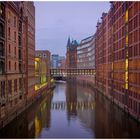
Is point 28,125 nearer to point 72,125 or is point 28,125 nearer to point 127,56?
point 72,125

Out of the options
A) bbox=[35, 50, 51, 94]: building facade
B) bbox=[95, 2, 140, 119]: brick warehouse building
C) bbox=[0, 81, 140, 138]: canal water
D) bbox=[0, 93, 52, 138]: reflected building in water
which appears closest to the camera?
bbox=[0, 93, 52, 138]: reflected building in water

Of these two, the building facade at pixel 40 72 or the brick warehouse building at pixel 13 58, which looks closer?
the brick warehouse building at pixel 13 58

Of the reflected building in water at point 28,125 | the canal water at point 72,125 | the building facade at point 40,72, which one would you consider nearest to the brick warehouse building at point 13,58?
the reflected building in water at point 28,125

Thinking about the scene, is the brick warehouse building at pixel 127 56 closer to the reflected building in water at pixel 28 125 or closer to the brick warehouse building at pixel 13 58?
the reflected building in water at pixel 28 125

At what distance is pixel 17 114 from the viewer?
54.8m

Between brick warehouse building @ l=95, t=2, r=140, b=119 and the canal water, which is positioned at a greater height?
brick warehouse building @ l=95, t=2, r=140, b=119

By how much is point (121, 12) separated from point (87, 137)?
35.7m

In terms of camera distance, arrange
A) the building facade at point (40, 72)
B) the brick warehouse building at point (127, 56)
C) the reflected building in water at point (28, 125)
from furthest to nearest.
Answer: the building facade at point (40, 72)
the brick warehouse building at point (127, 56)
the reflected building in water at point (28, 125)

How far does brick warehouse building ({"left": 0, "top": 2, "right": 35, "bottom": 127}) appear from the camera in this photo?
47503 millimetres

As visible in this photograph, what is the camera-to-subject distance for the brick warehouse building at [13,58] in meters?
47.5

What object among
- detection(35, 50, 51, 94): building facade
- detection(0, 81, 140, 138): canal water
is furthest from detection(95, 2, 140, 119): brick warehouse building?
detection(35, 50, 51, 94): building facade

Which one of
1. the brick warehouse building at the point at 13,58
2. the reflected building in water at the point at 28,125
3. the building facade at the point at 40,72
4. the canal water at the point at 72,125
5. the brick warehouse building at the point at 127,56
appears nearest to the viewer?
the reflected building in water at the point at 28,125

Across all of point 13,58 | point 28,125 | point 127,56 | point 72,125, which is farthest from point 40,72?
point 72,125

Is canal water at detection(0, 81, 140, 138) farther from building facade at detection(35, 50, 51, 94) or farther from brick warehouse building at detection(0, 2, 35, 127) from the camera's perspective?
building facade at detection(35, 50, 51, 94)
